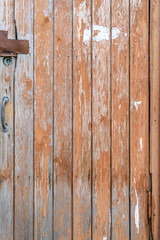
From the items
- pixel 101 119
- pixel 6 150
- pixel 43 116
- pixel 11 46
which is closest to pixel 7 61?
pixel 11 46

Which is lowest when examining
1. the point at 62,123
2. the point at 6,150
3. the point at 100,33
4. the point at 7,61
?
the point at 6,150

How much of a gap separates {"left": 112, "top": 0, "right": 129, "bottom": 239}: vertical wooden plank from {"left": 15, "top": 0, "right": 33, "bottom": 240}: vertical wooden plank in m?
0.40

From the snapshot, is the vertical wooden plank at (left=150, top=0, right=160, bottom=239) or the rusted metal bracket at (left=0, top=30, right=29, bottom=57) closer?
the rusted metal bracket at (left=0, top=30, right=29, bottom=57)

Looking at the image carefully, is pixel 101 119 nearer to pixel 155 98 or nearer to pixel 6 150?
pixel 155 98

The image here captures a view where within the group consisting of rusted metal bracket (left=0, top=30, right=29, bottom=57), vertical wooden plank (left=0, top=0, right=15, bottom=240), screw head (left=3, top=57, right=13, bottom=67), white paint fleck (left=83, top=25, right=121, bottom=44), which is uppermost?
white paint fleck (left=83, top=25, right=121, bottom=44)

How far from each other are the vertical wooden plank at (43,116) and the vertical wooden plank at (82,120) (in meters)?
0.12

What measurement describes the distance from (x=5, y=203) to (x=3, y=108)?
1.40ft

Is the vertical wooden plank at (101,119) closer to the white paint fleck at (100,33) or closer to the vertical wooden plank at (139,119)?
the white paint fleck at (100,33)

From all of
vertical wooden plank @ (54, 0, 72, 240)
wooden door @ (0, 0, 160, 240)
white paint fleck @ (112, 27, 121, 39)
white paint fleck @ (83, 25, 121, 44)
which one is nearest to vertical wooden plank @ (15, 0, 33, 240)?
wooden door @ (0, 0, 160, 240)

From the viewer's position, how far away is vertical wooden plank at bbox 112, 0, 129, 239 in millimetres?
1189

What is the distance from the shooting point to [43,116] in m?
1.13

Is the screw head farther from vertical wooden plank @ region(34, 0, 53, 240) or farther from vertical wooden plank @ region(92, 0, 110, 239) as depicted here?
vertical wooden plank @ region(92, 0, 110, 239)

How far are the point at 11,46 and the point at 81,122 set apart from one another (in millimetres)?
473

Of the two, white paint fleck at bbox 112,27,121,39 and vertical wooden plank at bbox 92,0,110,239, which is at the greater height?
white paint fleck at bbox 112,27,121,39
